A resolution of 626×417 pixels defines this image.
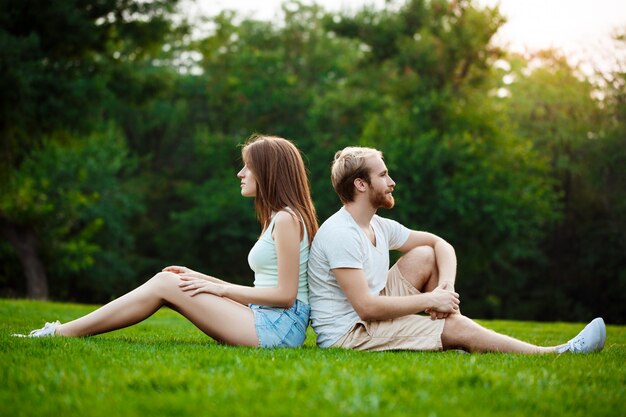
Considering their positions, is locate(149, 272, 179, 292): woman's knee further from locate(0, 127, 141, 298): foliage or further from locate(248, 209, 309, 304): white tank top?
locate(0, 127, 141, 298): foliage

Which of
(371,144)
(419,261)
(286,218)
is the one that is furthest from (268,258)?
(371,144)

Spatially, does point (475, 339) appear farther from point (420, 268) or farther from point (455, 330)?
point (420, 268)

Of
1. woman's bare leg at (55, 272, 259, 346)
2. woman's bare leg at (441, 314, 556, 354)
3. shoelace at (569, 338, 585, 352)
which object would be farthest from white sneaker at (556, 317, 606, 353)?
woman's bare leg at (55, 272, 259, 346)

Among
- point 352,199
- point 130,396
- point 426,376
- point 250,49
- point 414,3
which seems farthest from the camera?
point 250,49

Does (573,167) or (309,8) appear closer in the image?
(573,167)

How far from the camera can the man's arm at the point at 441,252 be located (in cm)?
628

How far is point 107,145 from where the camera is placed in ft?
110

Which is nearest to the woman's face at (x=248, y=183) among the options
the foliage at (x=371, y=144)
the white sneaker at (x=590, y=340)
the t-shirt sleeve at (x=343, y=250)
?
the t-shirt sleeve at (x=343, y=250)

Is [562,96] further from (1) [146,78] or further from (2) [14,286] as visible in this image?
(2) [14,286]

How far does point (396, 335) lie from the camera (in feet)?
20.2

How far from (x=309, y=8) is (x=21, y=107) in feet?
76.0

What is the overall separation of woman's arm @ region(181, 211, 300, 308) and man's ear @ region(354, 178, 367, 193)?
0.56m

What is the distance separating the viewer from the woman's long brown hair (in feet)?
20.3

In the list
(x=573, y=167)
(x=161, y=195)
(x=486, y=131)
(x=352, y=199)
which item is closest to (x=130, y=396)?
(x=352, y=199)
